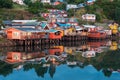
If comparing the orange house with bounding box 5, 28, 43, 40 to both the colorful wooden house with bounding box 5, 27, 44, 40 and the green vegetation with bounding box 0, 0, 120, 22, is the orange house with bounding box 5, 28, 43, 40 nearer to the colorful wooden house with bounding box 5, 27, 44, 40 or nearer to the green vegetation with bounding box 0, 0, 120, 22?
the colorful wooden house with bounding box 5, 27, 44, 40

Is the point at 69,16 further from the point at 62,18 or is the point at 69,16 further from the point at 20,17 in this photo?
the point at 20,17

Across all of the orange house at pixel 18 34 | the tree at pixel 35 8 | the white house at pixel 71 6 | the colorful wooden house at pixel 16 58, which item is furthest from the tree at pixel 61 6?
the colorful wooden house at pixel 16 58

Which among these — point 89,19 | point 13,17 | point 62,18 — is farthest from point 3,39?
point 89,19

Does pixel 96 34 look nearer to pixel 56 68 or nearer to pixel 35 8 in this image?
pixel 35 8

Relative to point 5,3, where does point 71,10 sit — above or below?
below

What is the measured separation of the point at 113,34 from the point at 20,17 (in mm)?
15497

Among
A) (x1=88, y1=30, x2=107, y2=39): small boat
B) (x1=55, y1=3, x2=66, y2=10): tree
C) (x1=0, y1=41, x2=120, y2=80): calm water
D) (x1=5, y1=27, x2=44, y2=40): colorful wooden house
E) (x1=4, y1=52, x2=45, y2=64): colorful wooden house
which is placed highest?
(x1=0, y1=41, x2=120, y2=80): calm water

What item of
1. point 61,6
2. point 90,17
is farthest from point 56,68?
point 61,6

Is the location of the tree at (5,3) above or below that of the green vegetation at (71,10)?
above

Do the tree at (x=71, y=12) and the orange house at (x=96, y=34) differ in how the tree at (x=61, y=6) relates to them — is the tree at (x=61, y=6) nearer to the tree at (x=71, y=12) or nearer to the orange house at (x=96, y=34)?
the tree at (x=71, y=12)

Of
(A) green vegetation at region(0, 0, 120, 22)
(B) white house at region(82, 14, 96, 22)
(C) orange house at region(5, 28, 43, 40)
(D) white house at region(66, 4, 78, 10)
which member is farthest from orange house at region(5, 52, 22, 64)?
(D) white house at region(66, 4, 78, 10)

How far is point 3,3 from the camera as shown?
60.8 meters

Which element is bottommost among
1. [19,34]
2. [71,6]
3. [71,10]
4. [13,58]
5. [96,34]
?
[96,34]

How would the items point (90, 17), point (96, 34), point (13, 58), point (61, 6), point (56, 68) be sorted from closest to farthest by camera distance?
point (56, 68)
point (13, 58)
point (96, 34)
point (90, 17)
point (61, 6)
